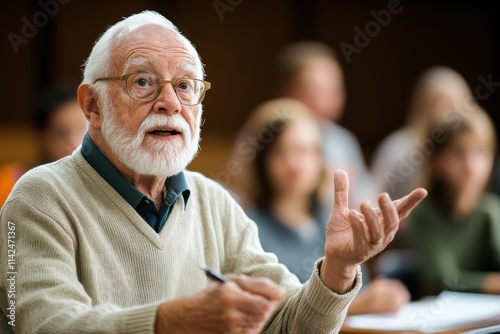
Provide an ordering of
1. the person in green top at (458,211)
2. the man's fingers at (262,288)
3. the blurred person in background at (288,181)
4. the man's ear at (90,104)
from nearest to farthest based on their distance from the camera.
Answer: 1. the man's fingers at (262,288)
2. the man's ear at (90,104)
3. the blurred person in background at (288,181)
4. the person in green top at (458,211)

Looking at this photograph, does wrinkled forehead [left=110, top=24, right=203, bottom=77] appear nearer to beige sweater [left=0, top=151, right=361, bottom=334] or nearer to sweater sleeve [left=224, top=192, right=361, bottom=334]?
beige sweater [left=0, top=151, right=361, bottom=334]

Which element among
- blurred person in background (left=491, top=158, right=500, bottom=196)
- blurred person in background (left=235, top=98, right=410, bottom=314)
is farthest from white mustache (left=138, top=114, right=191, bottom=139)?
blurred person in background (left=491, top=158, right=500, bottom=196)

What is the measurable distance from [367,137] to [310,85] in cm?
187

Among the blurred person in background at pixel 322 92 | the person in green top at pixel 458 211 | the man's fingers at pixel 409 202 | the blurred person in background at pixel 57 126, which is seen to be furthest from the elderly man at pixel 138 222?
the blurred person in background at pixel 322 92

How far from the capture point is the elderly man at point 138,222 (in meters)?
1.64

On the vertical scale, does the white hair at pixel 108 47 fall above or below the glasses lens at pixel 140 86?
above

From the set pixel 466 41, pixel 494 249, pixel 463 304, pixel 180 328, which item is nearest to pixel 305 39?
pixel 466 41

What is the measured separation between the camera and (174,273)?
1.83 meters

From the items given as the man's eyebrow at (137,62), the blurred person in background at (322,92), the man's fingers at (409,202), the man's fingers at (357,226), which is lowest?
the blurred person in background at (322,92)

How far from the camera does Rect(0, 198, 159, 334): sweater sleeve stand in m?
1.52

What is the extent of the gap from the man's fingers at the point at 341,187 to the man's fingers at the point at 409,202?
126 mm

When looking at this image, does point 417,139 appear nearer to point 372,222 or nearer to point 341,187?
point 341,187

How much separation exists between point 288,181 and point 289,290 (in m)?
1.49

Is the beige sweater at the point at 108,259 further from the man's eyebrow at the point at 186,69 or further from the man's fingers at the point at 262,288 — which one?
the man's eyebrow at the point at 186,69
